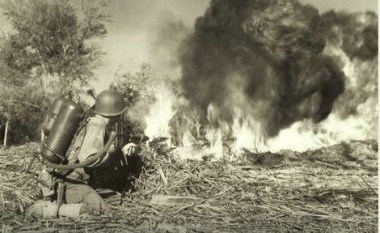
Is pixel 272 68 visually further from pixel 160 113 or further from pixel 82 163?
pixel 82 163

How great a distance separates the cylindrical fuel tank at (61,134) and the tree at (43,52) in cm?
235

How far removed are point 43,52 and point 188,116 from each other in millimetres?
3149

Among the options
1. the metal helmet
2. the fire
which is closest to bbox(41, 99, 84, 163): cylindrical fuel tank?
the metal helmet

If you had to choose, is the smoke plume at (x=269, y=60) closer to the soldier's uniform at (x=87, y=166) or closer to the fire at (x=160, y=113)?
the fire at (x=160, y=113)

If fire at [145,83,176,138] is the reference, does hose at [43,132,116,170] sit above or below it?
below

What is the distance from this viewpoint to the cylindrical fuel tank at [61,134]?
4.69m

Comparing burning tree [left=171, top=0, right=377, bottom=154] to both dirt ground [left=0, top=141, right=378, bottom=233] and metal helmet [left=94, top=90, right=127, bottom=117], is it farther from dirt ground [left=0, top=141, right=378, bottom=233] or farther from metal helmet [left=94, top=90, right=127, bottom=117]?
metal helmet [left=94, top=90, right=127, bottom=117]

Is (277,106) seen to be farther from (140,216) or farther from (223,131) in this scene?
(140,216)

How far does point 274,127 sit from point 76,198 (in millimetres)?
5496

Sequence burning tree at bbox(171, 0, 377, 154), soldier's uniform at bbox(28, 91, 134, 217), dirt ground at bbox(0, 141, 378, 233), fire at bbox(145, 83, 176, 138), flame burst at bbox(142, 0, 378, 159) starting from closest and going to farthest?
dirt ground at bbox(0, 141, 378, 233) < soldier's uniform at bbox(28, 91, 134, 217) < fire at bbox(145, 83, 176, 138) < flame burst at bbox(142, 0, 378, 159) < burning tree at bbox(171, 0, 377, 154)

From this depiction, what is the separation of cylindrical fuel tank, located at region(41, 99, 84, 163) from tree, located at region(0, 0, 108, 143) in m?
2.35

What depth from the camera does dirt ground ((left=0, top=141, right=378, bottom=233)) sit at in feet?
14.5

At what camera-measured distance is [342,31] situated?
9273 mm

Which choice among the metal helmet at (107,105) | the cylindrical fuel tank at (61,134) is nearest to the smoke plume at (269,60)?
the metal helmet at (107,105)
